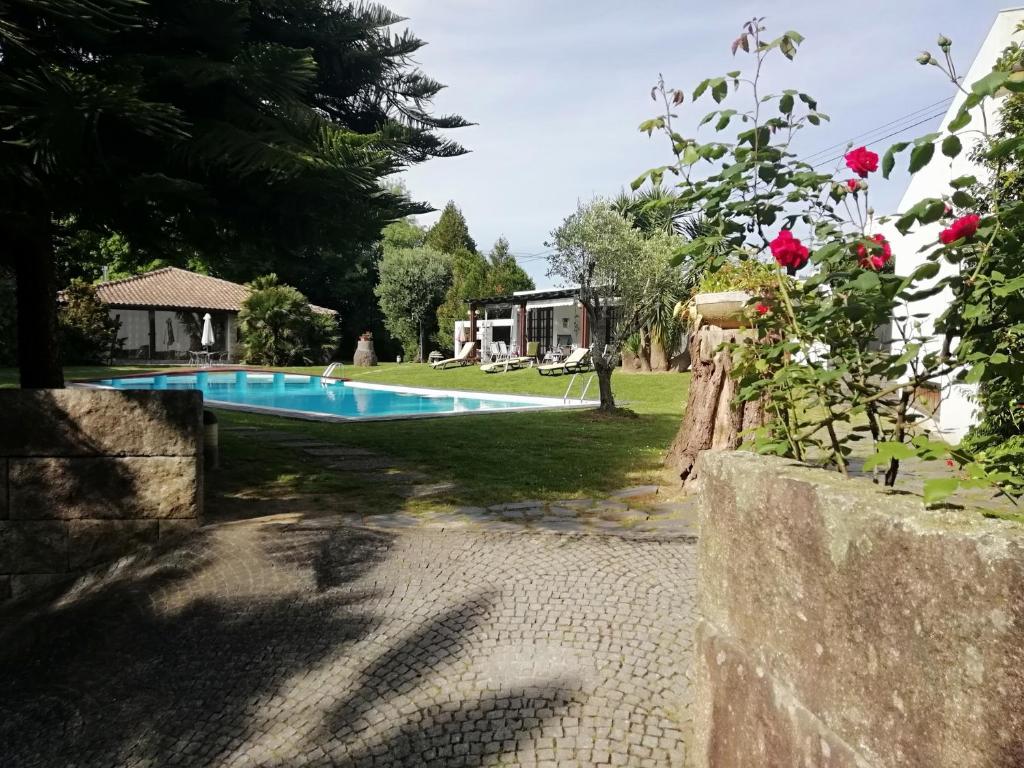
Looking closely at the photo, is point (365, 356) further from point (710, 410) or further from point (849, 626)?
point (849, 626)

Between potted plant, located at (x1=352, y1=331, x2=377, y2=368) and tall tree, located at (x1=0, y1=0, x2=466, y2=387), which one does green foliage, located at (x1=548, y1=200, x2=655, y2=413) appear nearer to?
tall tree, located at (x1=0, y1=0, x2=466, y2=387)

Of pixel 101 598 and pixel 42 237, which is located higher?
pixel 42 237

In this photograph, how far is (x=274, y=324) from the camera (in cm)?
2880

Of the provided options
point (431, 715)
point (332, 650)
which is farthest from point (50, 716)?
point (431, 715)

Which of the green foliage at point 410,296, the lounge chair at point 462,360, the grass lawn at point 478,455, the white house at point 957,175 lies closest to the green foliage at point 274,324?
the lounge chair at point 462,360

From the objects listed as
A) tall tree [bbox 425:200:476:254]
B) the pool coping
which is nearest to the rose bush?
the pool coping

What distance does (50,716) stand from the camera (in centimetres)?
312

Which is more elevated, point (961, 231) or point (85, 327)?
point (85, 327)

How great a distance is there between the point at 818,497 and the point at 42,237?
243 inches

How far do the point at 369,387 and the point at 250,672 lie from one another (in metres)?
18.6

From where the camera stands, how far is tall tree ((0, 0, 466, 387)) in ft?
12.9

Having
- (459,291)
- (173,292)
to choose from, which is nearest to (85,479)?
(459,291)

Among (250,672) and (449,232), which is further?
(449,232)

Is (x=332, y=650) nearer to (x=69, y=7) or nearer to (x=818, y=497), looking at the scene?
(x=818, y=497)
